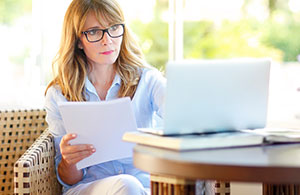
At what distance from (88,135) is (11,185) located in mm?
693

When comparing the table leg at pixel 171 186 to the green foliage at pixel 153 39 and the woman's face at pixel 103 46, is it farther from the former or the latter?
the green foliage at pixel 153 39

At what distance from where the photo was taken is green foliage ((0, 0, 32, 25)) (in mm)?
2783

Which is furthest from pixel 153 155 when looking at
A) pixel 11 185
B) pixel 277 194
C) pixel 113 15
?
pixel 11 185

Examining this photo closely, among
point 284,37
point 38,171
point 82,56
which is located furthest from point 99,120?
point 284,37

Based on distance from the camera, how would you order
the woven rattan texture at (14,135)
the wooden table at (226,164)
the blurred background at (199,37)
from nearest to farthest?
the wooden table at (226,164), the woven rattan texture at (14,135), the blurred background at (199,37)

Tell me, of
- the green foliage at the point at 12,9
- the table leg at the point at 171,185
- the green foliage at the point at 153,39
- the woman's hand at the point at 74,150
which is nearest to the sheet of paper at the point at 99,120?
the woman's hand at the point at 74,150

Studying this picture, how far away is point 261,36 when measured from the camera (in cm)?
293

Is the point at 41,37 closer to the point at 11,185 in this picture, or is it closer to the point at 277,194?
the point at 11,185

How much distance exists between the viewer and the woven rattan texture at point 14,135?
2.14 metres

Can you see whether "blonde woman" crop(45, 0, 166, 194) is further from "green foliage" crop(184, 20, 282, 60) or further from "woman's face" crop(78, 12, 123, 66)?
"green foliage" crop(184, 20, 282, 60)

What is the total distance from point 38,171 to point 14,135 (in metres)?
0.43

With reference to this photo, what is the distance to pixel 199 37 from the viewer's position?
123 inches

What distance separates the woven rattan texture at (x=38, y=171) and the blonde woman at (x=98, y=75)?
0.04 m

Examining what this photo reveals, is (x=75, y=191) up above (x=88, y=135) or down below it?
below
